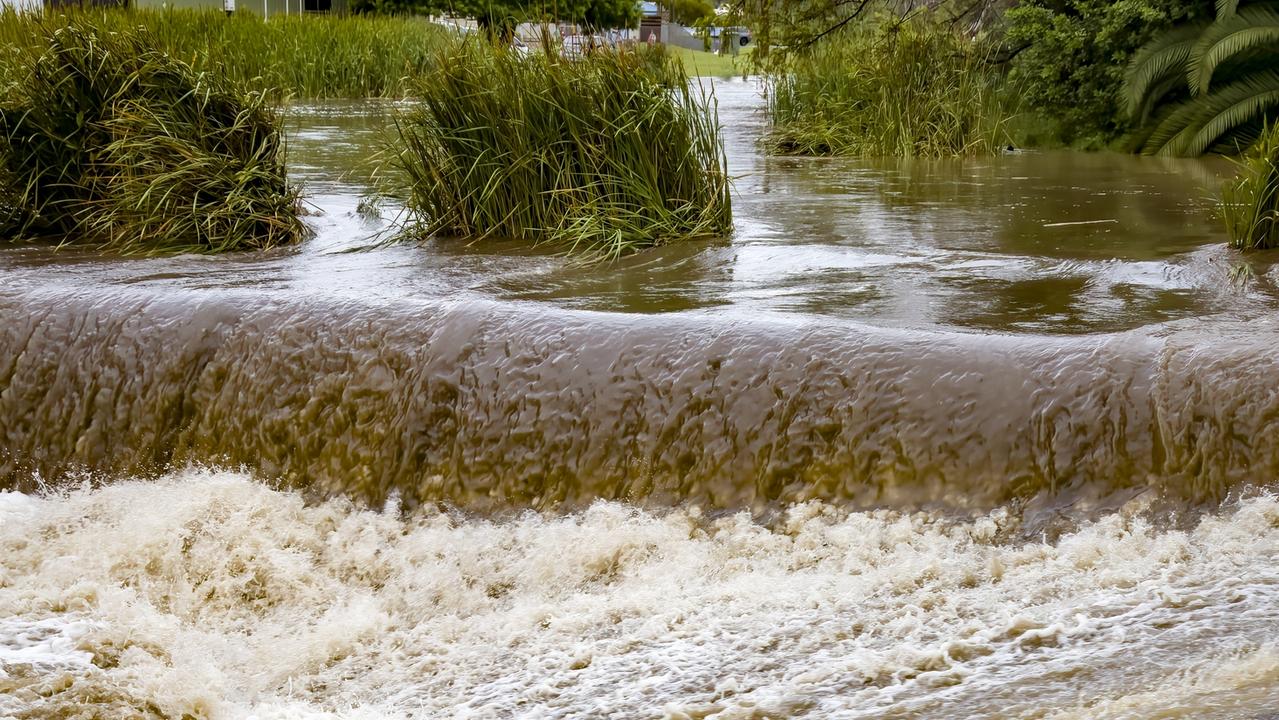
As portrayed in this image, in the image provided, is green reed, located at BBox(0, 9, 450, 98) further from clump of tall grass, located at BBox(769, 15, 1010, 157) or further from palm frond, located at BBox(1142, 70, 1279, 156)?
palm frond, located at BBox(1142, 70, 1279, 156)

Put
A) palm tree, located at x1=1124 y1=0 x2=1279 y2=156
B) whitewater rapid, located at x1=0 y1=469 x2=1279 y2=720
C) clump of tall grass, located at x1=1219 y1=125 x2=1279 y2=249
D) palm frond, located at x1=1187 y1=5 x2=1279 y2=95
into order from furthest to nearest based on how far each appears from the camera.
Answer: palm tree, located at x1=1124 y1=0 x2=1279 y2=156, palm frond, located at x1=1187 y1=5 x2=1279 y2=95, clump of tall grass, located at x1=1219 y1=125 x2=1279 y2=249, whitewater rapid, located at x1=0 y1=469 x2=1279 y2=720

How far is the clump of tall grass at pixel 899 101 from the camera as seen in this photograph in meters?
11.2

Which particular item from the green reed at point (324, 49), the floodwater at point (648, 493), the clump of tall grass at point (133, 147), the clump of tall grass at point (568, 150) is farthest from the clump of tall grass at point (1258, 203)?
the green reed at point (324, 49)

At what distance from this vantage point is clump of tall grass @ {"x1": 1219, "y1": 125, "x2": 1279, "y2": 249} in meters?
5.90

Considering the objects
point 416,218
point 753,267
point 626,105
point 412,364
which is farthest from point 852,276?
point 416,218

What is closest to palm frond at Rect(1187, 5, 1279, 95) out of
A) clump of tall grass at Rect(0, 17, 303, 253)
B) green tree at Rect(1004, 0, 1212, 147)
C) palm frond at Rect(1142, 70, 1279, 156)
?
palm frond at Rect(1142, 70, 1279, 156)

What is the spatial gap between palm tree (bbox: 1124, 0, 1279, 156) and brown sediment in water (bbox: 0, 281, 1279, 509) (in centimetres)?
763

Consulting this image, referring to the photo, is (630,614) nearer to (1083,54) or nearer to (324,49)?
(1083,54)

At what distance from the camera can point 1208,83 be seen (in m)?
11.0

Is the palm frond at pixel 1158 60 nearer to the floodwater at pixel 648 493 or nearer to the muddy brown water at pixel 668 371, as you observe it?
the muddy brown water at pixel 668 371

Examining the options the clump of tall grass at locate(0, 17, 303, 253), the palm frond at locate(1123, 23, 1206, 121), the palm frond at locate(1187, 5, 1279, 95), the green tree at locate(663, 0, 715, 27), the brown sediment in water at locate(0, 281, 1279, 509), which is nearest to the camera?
the brown sediment in water at locate(0, 281, 1279, 509)

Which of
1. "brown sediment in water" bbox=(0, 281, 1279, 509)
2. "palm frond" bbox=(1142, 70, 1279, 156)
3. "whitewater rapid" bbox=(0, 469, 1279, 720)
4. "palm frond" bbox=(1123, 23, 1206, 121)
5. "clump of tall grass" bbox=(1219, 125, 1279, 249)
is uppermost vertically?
"palm frond" bbox=(1123, 23, 1206, 121)

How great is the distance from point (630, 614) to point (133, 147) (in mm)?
4429

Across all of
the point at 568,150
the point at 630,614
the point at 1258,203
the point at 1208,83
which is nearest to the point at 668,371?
the point at 630,614
